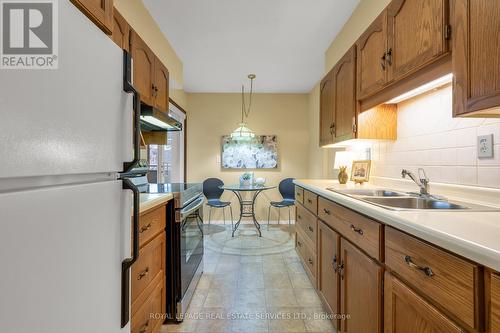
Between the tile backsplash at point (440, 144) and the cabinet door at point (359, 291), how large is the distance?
2.40 feet

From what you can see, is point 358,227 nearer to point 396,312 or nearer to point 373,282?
point 373,282

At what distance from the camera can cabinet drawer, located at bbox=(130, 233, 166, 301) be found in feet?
3.98

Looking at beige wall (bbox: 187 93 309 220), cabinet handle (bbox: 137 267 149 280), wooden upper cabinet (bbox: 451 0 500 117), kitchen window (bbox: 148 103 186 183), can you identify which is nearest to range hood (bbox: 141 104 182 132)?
cabinet handle (bbox: 137 267 149 280)

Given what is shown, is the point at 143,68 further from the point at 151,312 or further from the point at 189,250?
the point at 151,312

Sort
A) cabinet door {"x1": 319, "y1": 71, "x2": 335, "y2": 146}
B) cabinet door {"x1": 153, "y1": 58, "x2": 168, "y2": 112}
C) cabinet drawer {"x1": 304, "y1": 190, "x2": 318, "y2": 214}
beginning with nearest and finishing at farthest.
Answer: cabinet drawer {"x1": 304, "y1": 190, "x2": 318, "y2": 214} → cabinet door {"x1": 153, "y1": 58, "x2": 168, "y2": 112} → cabinet door {"x1": 319, "y1": 71, "x2": 335, "y2": 146}

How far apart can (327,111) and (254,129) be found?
7.14 ft

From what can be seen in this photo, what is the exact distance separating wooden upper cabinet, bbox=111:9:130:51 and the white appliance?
2.82 feet

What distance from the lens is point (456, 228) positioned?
746mm

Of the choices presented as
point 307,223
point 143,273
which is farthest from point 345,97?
point 143,273

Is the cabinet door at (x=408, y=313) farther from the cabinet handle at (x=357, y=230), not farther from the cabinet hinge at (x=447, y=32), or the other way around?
the cabinet hinge at (x=447, y=32)

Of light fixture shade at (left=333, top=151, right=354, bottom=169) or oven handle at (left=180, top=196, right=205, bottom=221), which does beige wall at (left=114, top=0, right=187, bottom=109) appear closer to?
oven handle at (left=180, top=196, right=205, bottom=221)

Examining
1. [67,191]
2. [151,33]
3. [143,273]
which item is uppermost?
[151,33]

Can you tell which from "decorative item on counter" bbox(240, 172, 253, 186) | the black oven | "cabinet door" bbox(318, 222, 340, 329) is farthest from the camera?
"decorative item on counter" bbox(240, 172, 253, 186)

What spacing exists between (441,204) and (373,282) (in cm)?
61
